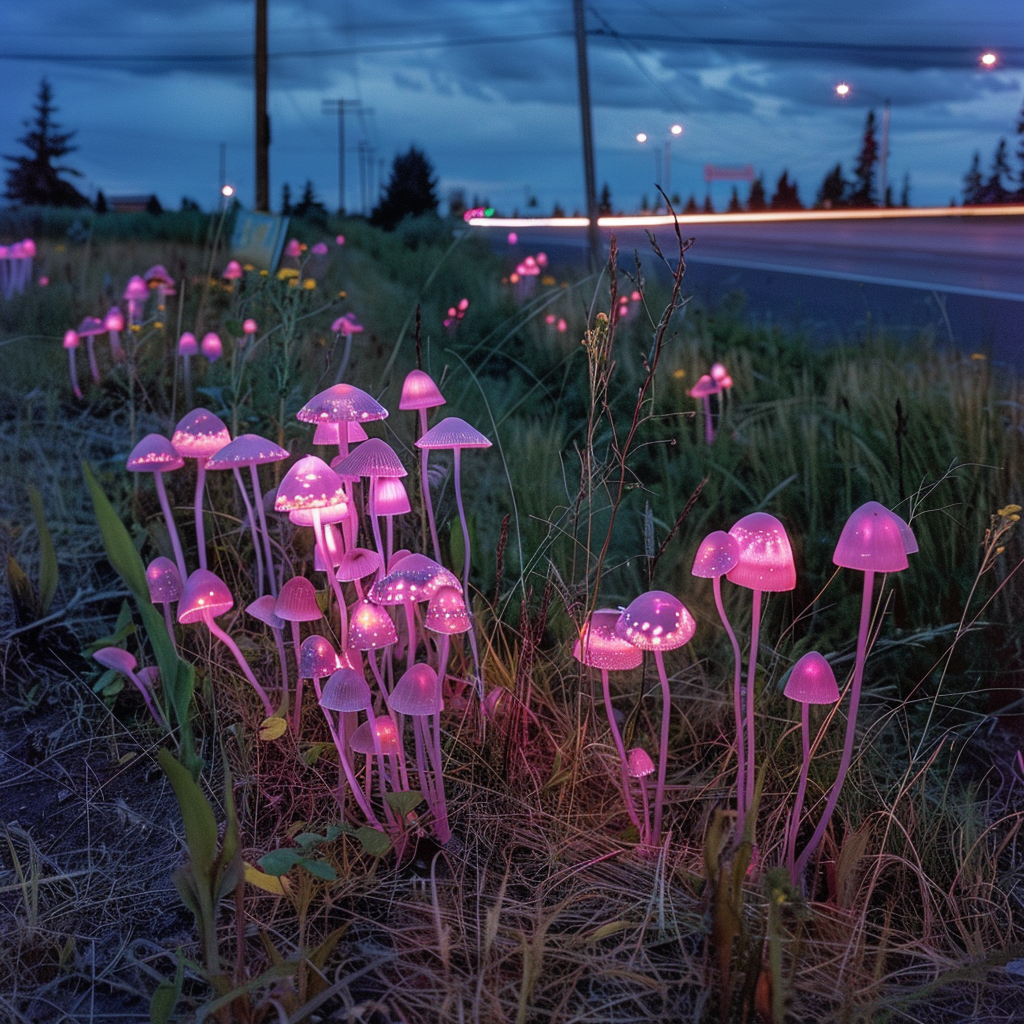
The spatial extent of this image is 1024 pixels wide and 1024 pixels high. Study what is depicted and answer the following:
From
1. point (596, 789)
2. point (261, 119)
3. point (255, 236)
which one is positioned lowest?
point (596, 789)

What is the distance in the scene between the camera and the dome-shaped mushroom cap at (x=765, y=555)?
1628 mm

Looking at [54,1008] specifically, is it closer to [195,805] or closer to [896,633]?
[195,805]

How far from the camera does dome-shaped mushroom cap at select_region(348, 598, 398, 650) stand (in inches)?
70.9

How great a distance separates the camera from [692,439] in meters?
4.40

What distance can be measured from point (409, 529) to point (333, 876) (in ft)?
4.93

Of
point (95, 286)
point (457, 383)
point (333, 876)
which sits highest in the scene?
point (95, 286)

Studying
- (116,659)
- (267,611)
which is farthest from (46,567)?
(267,611)

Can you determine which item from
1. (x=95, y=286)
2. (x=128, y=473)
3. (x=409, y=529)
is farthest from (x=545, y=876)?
(x=95, y=286)

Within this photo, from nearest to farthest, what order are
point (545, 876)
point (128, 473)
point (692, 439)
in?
point (545, 876)
point (128, 473)
point (692, 439)

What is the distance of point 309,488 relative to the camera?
1796 millimetres

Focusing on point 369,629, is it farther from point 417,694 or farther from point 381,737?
point 381,737

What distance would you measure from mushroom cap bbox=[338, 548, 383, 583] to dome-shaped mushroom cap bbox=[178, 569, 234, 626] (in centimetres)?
31

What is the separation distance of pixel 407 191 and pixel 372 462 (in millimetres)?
35662

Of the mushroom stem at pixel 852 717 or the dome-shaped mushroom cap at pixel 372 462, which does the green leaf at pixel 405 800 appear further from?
the mushroom stem at pixel 852 717
